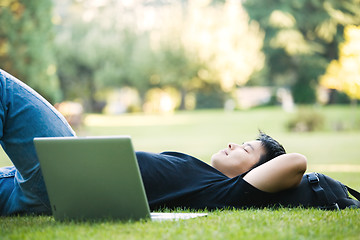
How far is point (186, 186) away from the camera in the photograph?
11.3ft

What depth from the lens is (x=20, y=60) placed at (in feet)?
62.7

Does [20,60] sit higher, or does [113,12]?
[113,12]

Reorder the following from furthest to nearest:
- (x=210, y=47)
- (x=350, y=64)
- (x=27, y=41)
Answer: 1. (x=210, y=47)
2. (x=350, y=64)
3. (x=27, y=41)

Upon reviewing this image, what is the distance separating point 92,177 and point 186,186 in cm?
84

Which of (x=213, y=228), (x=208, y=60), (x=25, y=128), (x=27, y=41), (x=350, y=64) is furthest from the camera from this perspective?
(x=208, y=60)

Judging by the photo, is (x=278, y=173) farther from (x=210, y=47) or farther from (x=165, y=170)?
(x=210, y=47)

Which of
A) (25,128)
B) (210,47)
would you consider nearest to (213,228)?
(25,128)

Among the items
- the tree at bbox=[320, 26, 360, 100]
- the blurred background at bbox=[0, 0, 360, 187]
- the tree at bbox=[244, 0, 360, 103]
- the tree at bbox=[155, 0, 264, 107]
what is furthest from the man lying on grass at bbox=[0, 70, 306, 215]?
the tree at bbox=[155, 0, 264, 107]

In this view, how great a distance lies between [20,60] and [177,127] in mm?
9067

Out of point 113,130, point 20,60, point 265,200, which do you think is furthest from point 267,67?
point 265,200

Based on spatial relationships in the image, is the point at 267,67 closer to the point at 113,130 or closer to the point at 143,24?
the point at 143,24

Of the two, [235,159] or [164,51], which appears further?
[164,51]

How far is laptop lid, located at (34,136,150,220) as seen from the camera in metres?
2.71

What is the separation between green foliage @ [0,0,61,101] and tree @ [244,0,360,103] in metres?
17.6
